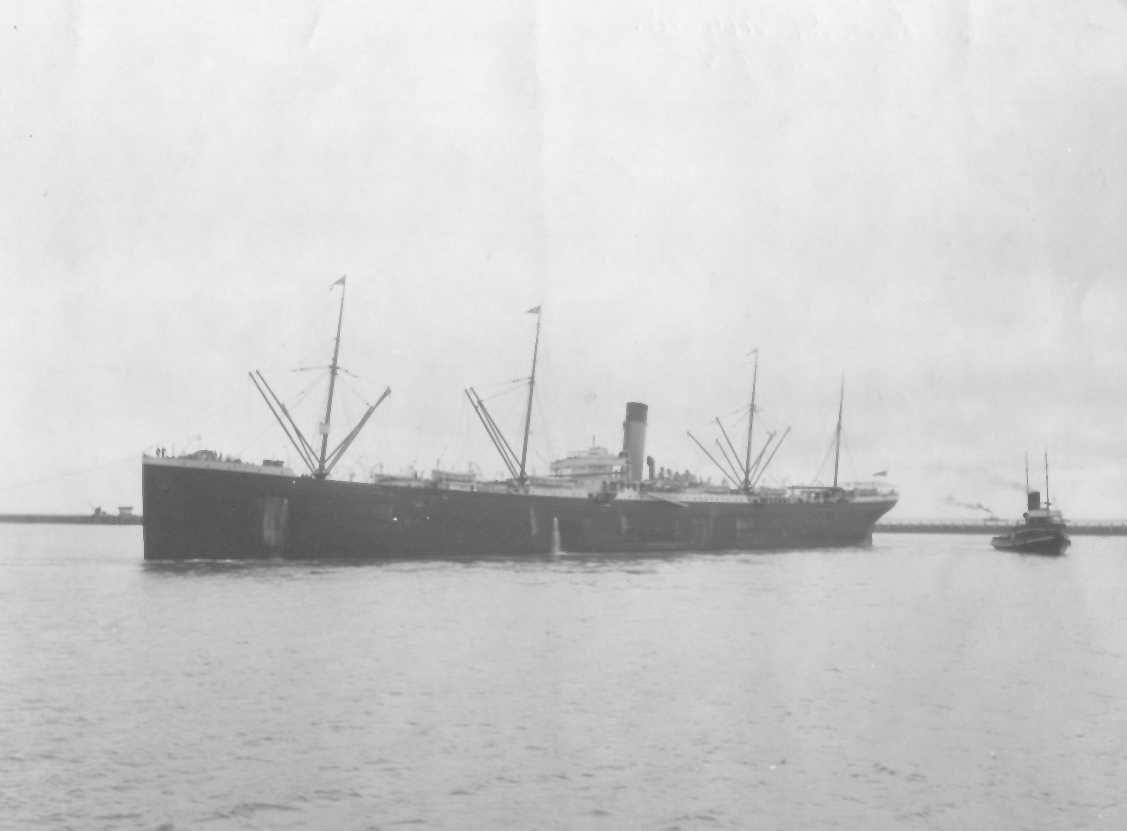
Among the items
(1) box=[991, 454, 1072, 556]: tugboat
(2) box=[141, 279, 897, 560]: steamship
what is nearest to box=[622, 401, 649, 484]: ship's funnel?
(2) box=[141, 279, 897, 560]: steamship

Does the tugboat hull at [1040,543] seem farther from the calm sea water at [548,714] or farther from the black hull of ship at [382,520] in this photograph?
the calm sea water at [548,714]

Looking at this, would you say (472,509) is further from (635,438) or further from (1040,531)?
(1040,531)

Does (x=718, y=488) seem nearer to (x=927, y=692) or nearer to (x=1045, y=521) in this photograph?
(x=1045, y=521)

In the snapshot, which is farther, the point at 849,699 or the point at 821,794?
the point at 849,699

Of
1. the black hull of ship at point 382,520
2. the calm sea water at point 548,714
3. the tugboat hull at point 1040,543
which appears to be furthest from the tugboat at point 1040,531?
the calm sea water at point 548,714

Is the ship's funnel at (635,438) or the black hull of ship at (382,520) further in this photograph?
the ship's funnel at (635,438)

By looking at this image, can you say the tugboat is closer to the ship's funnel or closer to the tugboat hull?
the tugboat hull

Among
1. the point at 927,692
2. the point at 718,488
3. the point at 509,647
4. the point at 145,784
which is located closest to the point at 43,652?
the point at 509,647
